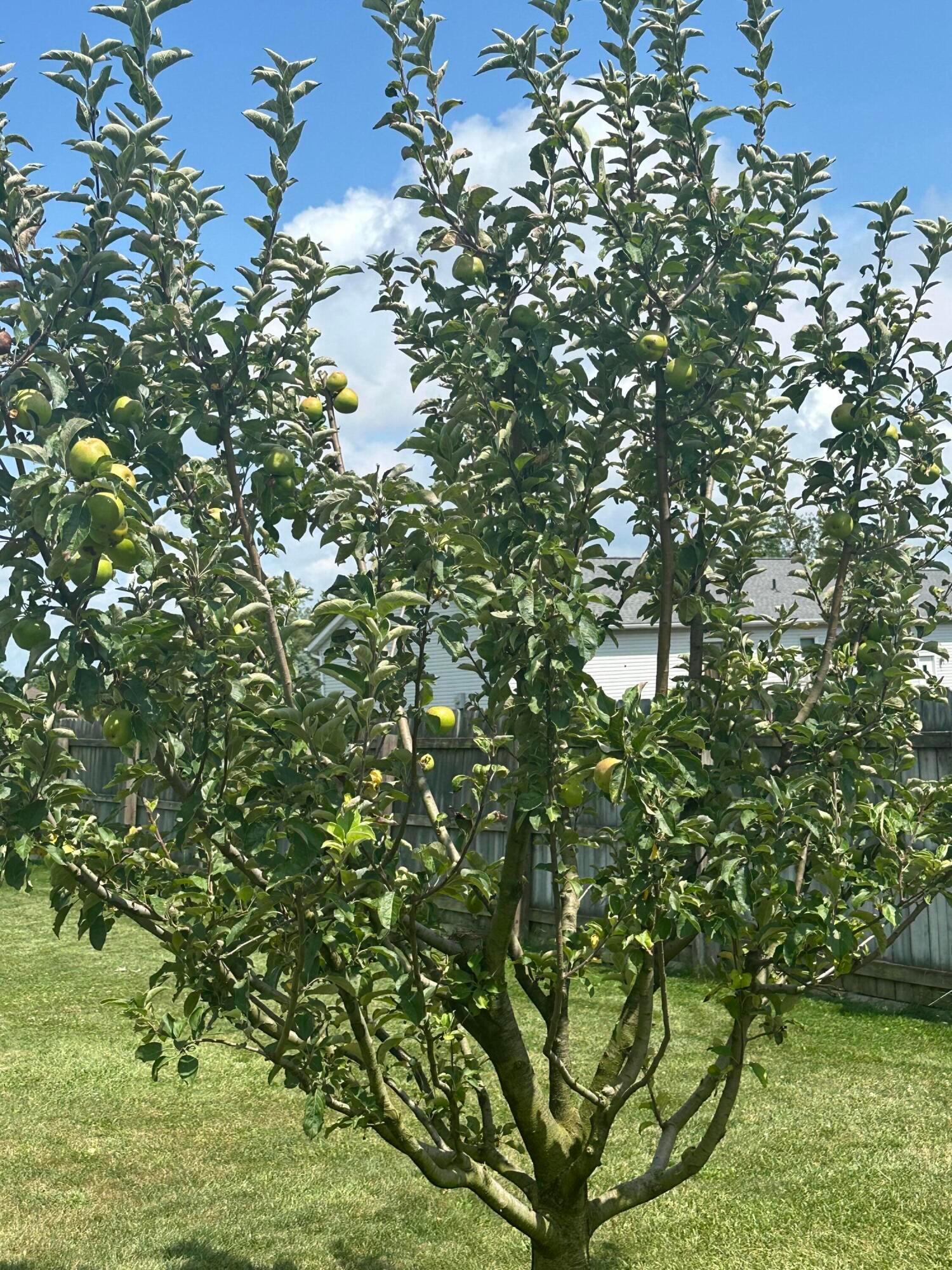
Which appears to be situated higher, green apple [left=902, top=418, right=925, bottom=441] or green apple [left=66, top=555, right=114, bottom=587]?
green apple [left=902, top=418, right=925, bottom=441]

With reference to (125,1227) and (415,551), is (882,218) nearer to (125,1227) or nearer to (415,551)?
(415,551)

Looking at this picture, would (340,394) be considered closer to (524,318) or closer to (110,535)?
(524,318)

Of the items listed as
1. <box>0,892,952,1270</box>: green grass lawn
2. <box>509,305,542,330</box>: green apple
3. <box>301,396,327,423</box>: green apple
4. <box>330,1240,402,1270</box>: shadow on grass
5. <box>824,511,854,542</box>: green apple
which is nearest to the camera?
<box>509,305,542,330</box>: green apple

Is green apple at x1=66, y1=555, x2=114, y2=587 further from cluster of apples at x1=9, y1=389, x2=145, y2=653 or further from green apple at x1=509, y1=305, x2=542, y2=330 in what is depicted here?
green apple at x1=509, y1=305, x2=542, y2=330

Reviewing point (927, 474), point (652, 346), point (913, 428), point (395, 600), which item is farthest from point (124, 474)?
point (927, 474)

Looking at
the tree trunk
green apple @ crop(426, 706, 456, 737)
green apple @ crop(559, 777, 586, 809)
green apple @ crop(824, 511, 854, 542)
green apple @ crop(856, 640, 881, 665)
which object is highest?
green apple @ crop(824, 511, 854, 542)

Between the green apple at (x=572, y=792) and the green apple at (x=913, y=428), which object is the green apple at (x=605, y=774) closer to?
the green apple at (x=572, y=792)

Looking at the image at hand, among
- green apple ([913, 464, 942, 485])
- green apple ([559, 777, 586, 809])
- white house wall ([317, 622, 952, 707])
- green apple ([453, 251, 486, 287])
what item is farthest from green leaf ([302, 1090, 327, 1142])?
white house wall ([317, 622, 952, 707])

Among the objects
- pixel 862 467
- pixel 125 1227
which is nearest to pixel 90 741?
pixel 125 1227

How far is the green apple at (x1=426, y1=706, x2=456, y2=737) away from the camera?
284 centimetres

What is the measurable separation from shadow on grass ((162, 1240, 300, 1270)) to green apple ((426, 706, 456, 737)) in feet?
9.08

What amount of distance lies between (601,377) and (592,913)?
8179 mm

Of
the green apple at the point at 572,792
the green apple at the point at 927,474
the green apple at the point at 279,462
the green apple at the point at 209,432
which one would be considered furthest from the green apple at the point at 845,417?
the green apple at the point at 209,432

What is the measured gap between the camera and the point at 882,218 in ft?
12.5
